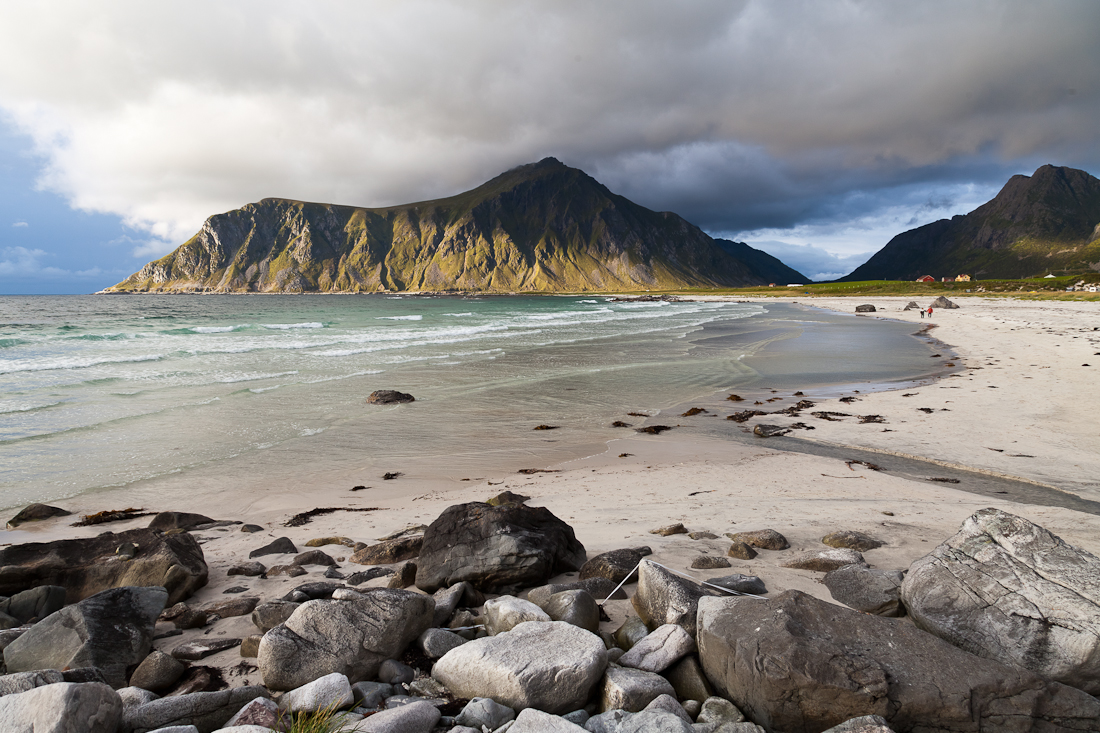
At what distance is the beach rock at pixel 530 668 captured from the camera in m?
3.42

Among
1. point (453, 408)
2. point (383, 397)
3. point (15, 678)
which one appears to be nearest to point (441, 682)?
point (15, 678)

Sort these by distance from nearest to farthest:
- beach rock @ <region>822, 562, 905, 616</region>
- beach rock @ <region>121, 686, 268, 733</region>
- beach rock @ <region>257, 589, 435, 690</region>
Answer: beach rock @ <region>121, 686, 268, 733</region> → beach rock @ <region>257, 589, 435, 690</region> → beach rock @ <region>822, 562, 905, 616</region>

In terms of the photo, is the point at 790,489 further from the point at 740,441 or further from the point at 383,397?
the point at 383,397

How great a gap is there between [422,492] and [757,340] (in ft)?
112

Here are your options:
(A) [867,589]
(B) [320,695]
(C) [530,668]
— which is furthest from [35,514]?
(A) [867,589]

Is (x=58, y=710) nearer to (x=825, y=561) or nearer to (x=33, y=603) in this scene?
(x=33, y=603)

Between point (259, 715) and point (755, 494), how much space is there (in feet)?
26.1

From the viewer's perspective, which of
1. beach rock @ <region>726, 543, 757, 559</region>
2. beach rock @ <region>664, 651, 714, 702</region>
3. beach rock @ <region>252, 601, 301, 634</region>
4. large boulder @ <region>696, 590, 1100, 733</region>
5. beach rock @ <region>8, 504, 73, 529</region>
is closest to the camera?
large boulder @ <region>696, 590, 1100, 733</region>

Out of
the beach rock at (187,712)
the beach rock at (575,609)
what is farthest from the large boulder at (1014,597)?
the beach rock at (187,712)

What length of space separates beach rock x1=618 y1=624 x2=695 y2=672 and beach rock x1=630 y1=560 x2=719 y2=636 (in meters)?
0.14

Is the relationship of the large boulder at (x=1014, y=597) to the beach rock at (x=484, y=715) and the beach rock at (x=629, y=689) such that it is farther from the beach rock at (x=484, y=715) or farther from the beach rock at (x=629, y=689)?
the beach rock at (x=484, y=715)

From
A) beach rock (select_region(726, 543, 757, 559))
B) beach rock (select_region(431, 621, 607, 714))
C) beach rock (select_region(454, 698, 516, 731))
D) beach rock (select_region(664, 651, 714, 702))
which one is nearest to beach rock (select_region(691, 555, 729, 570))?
beach rock (select_region(726, 543, 757, 559))

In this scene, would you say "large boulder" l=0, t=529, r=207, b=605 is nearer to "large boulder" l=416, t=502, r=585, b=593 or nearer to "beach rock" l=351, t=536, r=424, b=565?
"beach rock" l=351, t=536, r=424, b=565

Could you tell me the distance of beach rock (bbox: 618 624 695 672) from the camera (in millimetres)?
3764
